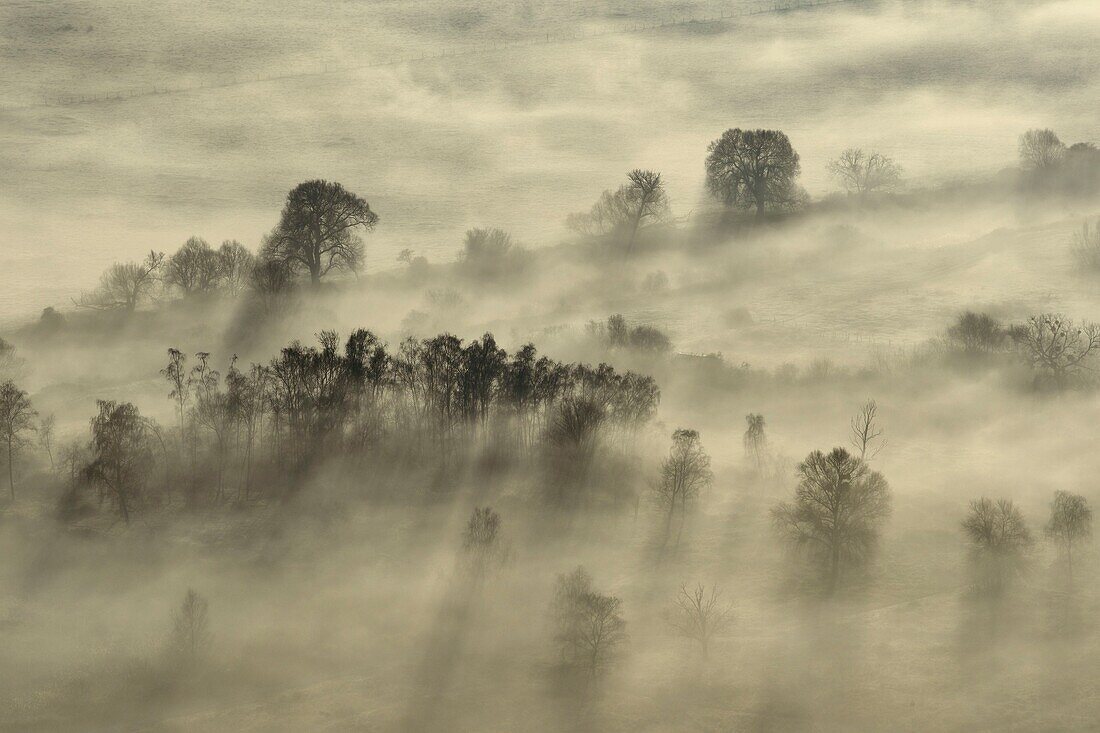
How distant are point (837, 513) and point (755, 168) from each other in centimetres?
6476

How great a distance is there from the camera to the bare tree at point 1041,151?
13888 cm

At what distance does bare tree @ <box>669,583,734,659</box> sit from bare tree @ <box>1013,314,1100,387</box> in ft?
120

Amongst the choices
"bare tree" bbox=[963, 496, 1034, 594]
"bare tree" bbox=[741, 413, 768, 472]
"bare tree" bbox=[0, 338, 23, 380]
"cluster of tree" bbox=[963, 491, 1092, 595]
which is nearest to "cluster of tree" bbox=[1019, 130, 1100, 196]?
"bare tree" bbox=[741, 413, 768, 472]

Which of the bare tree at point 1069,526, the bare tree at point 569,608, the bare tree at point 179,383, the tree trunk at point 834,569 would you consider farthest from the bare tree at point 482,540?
the bare tree at point 1069,526

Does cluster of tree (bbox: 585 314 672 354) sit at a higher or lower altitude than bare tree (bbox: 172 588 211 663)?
higher

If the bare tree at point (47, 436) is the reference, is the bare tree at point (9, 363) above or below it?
above

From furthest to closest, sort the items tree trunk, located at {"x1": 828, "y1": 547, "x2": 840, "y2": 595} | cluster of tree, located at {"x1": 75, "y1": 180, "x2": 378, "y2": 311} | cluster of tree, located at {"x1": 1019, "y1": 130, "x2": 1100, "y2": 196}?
cluster of tree, located at {"x1": 1019, "y1": 130, "x2": 1100, "y2": 196} → cluster of tree, located at {"x1": 75, "y1": 180, "x2": 378, "y2": 311} → tree trunk, located at {"x1": 828, "y1": 547, "x2": 840, "y2": 595}

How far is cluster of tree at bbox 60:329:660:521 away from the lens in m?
81.1

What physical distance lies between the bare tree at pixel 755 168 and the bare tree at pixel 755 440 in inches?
1944

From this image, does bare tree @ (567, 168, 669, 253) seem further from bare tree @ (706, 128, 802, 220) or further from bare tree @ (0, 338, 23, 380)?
bare tree @ (0, 338, 23, 380)

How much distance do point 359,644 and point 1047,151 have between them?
103 m

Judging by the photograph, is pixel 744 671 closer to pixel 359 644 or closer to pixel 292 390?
pixel 359 644

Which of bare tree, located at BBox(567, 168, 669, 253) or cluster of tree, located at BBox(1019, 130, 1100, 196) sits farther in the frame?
cluster of tree, located at BBox(1019, 130, 1100, 196)

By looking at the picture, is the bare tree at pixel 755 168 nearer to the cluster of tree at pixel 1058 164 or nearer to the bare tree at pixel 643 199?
the bare tree at pixel 643 199
